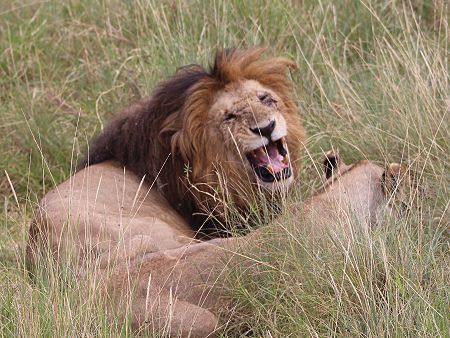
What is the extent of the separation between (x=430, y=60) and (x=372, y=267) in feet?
8.58

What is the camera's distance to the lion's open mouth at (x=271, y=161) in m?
5.48

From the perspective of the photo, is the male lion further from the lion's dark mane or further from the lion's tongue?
the lion's dark mane

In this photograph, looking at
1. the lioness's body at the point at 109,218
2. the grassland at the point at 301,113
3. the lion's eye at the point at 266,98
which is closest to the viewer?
the grassland at the point at 301,113

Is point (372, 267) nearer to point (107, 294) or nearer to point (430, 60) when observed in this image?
point (107, 294)

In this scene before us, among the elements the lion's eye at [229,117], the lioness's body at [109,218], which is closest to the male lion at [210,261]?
the lioness's body at [109,218]

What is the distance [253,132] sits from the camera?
18.0ft

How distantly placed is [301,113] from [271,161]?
1.48m


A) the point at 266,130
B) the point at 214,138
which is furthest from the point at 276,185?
the point at 214,138

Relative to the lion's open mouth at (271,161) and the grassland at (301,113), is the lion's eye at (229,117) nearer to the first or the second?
the lion's open mouth at (271,161)

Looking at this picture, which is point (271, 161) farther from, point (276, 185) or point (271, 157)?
point (276, 185)

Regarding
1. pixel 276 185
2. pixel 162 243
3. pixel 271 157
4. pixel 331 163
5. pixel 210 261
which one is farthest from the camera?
pixel 271 157

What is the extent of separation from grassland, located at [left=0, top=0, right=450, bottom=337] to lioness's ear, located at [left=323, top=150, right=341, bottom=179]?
1.17 ft

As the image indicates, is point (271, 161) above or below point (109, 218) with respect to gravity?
below

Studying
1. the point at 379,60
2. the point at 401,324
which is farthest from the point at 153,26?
the point at 401,324
